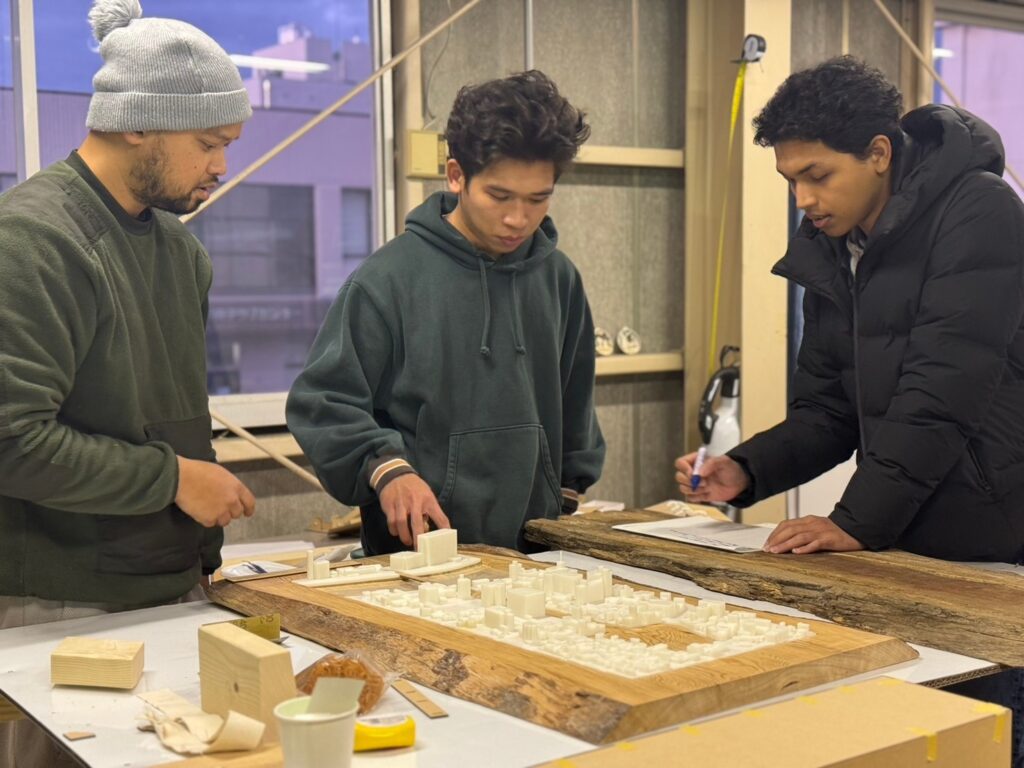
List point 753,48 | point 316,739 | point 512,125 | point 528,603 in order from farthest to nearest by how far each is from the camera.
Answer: point 753,48 < point 512,125 < point 528,603 < point 316,739

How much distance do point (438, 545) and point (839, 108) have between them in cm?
95

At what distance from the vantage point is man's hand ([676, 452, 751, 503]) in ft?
7.18

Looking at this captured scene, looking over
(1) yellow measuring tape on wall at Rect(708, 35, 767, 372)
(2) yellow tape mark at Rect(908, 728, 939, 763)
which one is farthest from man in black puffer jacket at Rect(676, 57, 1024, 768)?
(1) yellow measuring tape on wall at Rect(708, 35, 767, 372)

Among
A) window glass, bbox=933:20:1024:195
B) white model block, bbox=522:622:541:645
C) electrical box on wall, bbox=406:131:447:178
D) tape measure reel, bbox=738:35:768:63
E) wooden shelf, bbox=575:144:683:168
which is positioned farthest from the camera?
window glass, bbox=933:20:1024:195

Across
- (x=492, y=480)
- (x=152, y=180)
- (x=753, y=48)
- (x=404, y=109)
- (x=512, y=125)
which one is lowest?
(x=492, y=480)

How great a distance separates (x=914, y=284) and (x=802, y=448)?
41cm

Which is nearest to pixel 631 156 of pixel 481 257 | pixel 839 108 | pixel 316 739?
pixel 481 257

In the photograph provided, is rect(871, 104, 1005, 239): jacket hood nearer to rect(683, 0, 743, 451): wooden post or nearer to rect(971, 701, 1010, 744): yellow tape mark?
rect(971, 701, 1010, 744): yellow tape mark

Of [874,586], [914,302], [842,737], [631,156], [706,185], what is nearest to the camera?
[842,737]

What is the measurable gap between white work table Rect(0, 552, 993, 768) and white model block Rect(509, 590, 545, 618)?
0.74ft

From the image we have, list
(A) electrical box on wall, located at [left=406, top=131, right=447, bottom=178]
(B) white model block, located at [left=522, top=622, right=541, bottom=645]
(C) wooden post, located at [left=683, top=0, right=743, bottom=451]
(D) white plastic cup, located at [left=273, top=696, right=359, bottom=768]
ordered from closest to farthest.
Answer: (D) white plastic cup, located at [left=273, top=696, right=359, bottom=768]
(B) white model block, located at [left=522, top=622, right=541, bottom=645]
(A) electrical box on wall, located at [left=406, top=131, right=447, bottom=178]
(C) wooden post, located at [left=683, top=0, right=743, bottom=451]

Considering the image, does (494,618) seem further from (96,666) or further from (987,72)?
(987,72)

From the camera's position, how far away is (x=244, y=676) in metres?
1.19

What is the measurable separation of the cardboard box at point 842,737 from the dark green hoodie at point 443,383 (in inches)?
37.4
